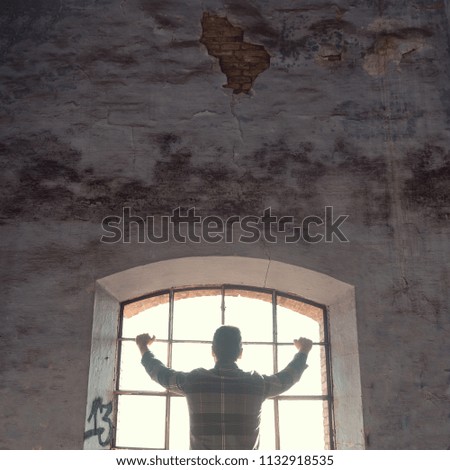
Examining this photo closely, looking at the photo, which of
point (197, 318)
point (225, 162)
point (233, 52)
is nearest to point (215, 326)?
point (197, 318)

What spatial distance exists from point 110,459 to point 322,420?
4.32 ft

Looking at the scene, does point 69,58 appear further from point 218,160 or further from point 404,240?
point 404,240

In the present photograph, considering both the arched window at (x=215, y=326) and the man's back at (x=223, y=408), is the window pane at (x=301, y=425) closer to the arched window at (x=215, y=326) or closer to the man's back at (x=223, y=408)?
the arched window at (x=215, y=326)

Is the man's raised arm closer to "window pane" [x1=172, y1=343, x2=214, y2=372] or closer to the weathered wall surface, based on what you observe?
"window pane" [x1=172, y1=343, x2=214, y2=372]

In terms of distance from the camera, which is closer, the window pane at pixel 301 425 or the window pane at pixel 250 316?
the window pane at pixel 301 425

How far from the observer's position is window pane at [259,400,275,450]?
11.8ft

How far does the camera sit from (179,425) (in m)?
3.61

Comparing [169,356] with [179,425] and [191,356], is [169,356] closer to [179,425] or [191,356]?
[191,356]

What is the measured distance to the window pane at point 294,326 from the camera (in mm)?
3838

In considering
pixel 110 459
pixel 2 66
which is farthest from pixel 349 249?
pixel 2 66

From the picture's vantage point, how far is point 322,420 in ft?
12.1

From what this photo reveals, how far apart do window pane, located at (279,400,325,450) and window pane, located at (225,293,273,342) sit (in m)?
0.43

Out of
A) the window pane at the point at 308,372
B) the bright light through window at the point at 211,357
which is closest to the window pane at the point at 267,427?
the bright light through window at the point at 211,357

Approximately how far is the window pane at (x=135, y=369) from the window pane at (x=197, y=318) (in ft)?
0.46
